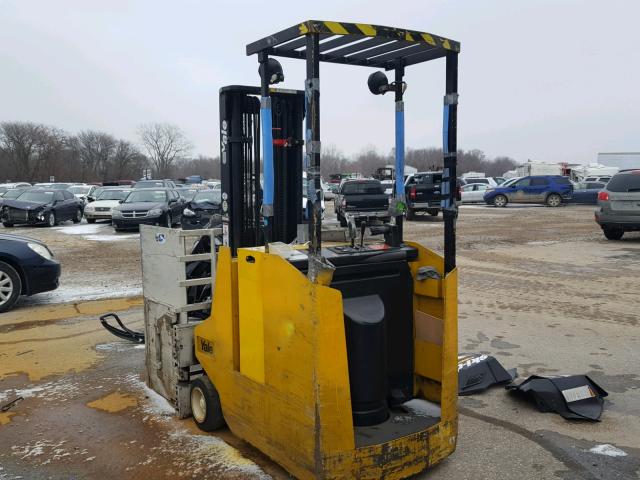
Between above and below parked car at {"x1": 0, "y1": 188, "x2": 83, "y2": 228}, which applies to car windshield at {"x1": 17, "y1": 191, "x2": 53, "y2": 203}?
above

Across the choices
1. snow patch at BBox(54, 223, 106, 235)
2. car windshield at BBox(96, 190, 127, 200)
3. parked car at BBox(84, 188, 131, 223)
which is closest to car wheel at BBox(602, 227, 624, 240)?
snow patch at BBox(54, 223, 106, 235)

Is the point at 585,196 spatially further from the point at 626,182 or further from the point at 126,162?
the point at 126,162

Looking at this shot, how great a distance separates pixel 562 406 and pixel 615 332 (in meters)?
2.68

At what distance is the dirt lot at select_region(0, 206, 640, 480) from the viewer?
3582mm

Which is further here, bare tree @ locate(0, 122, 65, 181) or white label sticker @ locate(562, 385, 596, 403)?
bare tree @ locate(0, 122, 65, 181)

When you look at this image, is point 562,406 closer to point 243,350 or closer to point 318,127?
point 243,350

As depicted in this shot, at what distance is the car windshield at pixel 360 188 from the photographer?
2198 cm

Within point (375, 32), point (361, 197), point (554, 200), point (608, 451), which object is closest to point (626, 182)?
point (361, 197)

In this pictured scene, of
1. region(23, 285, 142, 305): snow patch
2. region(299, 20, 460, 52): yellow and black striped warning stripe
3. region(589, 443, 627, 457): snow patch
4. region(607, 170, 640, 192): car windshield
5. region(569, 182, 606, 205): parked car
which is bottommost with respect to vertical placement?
region(589, 443, 627, 457): snow patch

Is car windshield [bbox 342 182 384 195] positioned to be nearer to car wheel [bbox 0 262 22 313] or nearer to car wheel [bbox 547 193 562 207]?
car wheel [bbox 547 193 562 207]

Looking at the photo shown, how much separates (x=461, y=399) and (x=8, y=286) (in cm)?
633

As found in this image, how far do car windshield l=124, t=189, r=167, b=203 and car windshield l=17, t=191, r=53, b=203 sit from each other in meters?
4.31

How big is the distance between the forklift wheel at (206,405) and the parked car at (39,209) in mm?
20270

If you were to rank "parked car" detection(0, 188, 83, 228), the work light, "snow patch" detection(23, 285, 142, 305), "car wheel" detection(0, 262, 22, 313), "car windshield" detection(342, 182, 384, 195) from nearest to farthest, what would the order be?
the work light < "car wheel" detection(0, 262, 22, 313) < "snow patch" detection(23, 285, 142, 305) < "parked car" detection(0, 188, 83, 228) < "car windshield" detection(342, 182, 384, 195)
